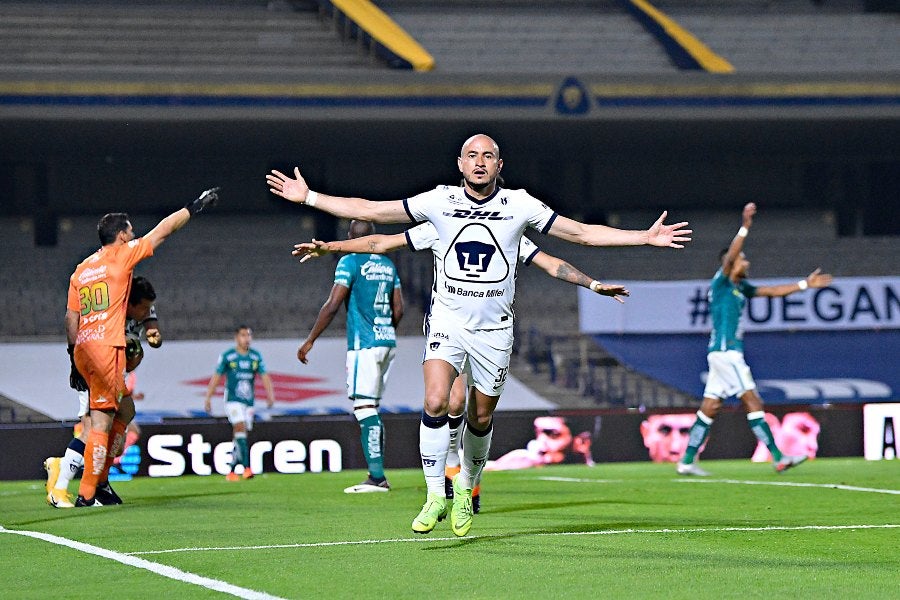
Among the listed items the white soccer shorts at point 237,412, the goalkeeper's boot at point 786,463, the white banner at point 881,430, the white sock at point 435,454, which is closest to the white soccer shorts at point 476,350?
the white sock at point 435,454

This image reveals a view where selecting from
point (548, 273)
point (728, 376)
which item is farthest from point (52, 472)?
point (728, 376)

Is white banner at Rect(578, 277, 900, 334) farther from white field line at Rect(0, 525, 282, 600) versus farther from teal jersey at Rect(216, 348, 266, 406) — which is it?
white field line at Rect(0, 525, 282, 600)

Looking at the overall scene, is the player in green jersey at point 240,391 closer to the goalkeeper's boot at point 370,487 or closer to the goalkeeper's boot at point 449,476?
the goalkeeper's boot at point 370,487

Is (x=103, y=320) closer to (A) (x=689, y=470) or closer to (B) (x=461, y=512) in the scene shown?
(B) (x=461, y=512)

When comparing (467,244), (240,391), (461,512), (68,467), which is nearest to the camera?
(461,512)

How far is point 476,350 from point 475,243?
63 cm

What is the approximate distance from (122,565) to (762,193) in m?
33.2

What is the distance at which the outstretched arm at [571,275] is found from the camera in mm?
8875

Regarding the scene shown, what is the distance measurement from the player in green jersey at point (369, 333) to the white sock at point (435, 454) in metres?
4.52

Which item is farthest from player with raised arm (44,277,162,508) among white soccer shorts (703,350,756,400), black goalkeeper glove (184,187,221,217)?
white soccer shorts (703,350,756,400)

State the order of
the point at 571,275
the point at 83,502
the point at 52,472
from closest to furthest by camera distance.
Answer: the point at 571,275 < the point at 83,502 < the point at 52,472

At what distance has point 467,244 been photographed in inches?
342

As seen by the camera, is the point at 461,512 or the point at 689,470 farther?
the point at 689,470

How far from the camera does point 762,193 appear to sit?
38.8 m
